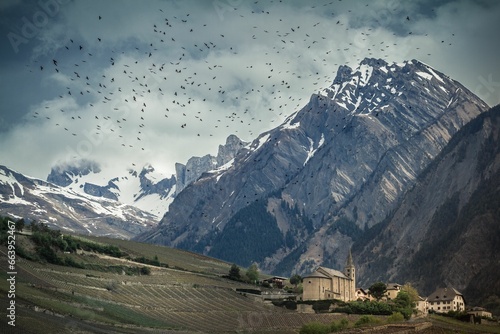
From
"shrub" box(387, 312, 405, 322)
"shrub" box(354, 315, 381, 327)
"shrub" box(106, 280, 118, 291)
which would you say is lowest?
"shrub" box(354, 315, 381, 327)

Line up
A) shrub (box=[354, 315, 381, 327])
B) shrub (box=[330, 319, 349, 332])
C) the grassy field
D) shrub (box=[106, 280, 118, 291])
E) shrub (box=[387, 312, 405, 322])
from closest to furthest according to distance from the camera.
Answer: the grassy field
shrub (box=[330, 319, 349, 332])
shrub (box=[354, 315, 381, 327])
shrub (box=[387, 312, 405, 322])
shrub (box=[106, 280, 118, 291])

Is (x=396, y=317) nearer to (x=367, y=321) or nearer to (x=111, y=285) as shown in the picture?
(x=367, y=321)

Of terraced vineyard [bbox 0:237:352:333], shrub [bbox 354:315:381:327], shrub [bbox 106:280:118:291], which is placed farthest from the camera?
shrub [bbox 106:280:118:291]

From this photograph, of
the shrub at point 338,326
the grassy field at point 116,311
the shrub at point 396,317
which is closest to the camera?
the grassy field at point 116,311

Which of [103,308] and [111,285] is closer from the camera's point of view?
[103,308]

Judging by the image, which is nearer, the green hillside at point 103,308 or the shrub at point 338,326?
the green hillside at point 103,308

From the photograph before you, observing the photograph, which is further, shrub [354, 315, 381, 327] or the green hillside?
shrub [354, 315, 381, 327]

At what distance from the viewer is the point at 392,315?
554 feet

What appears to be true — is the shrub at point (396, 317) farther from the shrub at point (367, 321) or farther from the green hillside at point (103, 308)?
the green hillside at point (103, 308)

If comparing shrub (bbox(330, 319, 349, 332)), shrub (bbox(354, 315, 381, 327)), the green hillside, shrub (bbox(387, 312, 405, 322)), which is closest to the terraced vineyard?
the green hillside

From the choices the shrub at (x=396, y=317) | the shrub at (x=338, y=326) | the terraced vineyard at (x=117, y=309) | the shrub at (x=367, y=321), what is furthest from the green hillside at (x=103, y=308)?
the shrub at (x=396, y=317)

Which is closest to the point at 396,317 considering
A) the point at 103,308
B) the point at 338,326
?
the point at 338,326

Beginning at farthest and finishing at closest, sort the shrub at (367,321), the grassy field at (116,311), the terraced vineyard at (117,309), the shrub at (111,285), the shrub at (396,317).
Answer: the shrub at (111,285) < the shrub at (396,317) < the shrub at (367,321) < the terraced vineyard at (117,309) < the grassy field at (116,311)

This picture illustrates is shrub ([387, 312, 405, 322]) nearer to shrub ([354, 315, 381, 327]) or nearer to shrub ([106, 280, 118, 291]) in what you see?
shrub ([354, 315, 381, 327])
